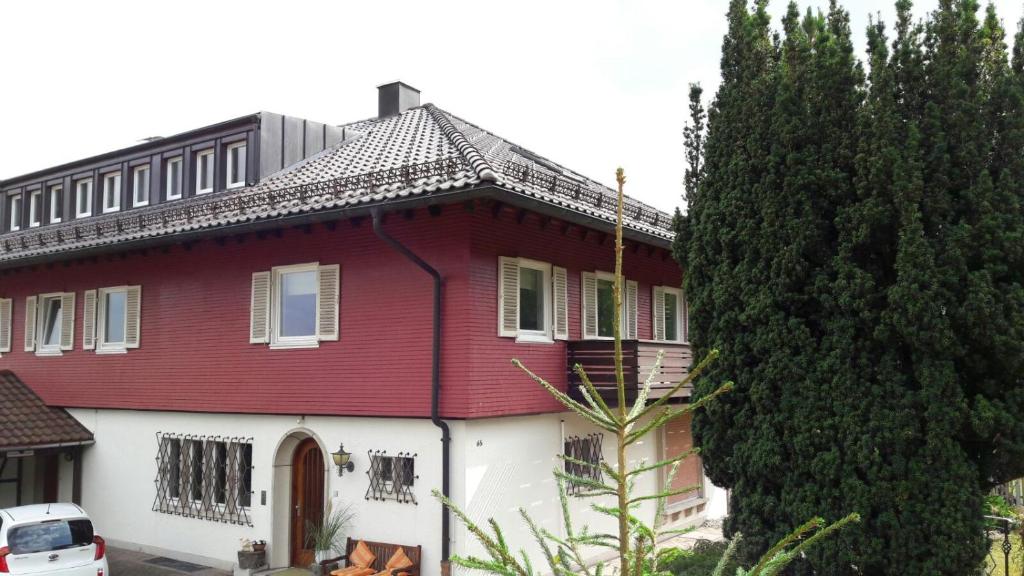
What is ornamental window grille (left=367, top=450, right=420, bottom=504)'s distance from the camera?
11.6m

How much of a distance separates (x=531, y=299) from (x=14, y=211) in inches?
651

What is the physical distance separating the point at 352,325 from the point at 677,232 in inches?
205

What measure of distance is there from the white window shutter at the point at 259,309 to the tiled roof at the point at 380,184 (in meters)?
1.23

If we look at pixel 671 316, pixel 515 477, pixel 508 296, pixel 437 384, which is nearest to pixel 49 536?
pixel 437 384

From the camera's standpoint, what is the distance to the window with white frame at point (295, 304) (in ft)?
41.4

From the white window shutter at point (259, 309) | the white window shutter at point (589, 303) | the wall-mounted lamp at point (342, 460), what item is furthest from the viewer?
the white window shutter at point (589, 303)

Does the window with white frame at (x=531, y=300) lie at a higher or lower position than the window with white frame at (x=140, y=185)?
lower

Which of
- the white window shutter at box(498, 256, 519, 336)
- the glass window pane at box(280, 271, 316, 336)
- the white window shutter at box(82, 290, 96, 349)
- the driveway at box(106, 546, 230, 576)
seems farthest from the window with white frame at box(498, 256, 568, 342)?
the white window shutter at box(82, 290, 96, 349)

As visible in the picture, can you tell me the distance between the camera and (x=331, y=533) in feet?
39.2

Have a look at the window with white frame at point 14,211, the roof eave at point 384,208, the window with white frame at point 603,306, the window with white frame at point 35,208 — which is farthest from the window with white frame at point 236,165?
the window with white frame at point 14,211

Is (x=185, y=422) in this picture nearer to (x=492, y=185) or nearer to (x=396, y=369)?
(x=396, y=369)

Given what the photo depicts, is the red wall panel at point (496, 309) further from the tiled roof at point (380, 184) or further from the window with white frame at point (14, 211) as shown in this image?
the window with white frame at point (14, 211)

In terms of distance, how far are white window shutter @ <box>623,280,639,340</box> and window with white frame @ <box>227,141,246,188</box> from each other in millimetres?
8054

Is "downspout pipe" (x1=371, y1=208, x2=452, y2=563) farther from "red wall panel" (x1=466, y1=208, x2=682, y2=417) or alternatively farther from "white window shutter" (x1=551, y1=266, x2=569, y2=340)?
"white window shutter" (x1=551, y1=266, x2=569, y2=340)
